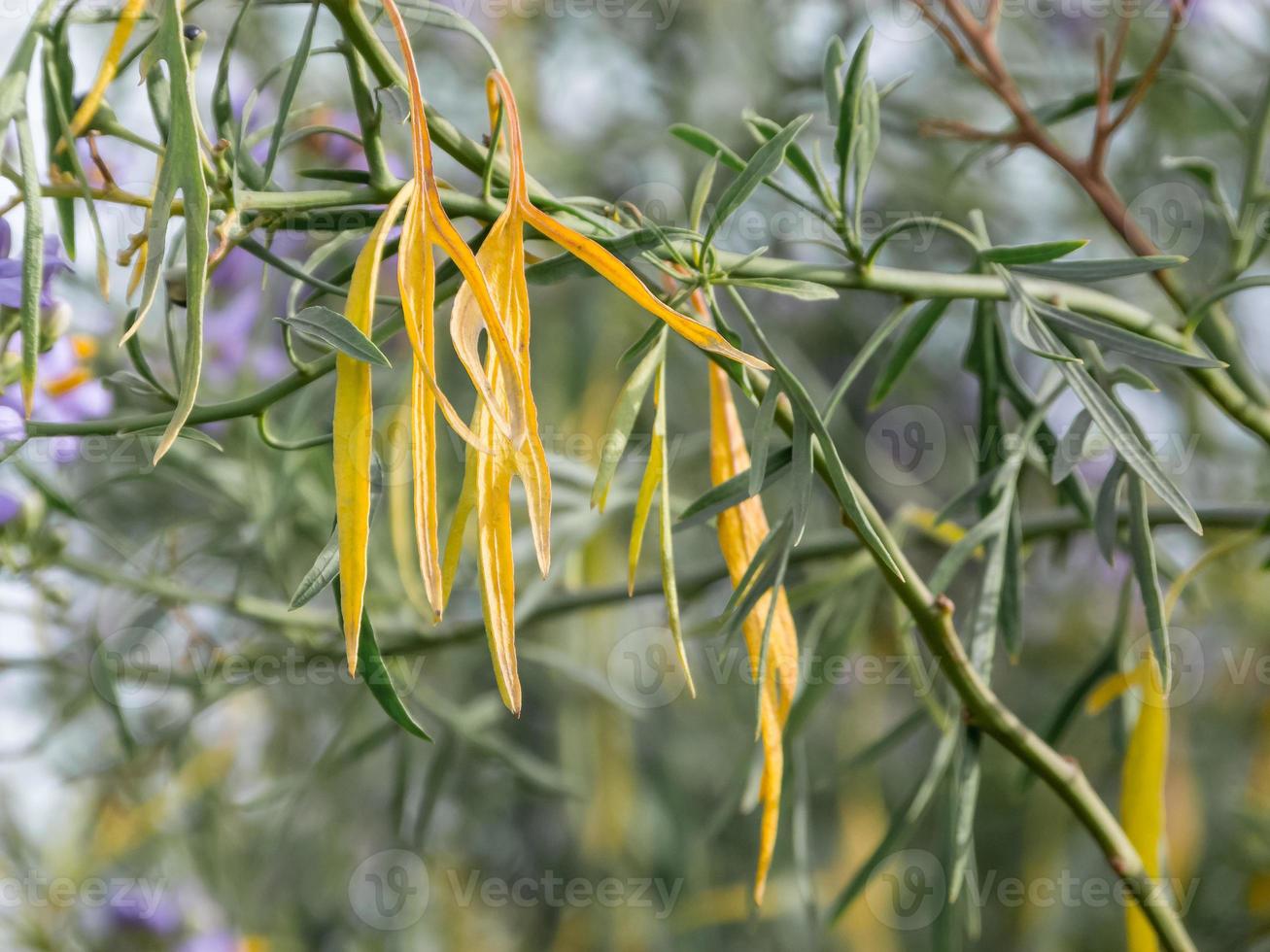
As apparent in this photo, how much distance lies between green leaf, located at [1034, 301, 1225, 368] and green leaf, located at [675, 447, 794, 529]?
101mm

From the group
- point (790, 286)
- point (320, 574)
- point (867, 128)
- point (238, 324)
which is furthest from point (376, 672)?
point (238, 324)

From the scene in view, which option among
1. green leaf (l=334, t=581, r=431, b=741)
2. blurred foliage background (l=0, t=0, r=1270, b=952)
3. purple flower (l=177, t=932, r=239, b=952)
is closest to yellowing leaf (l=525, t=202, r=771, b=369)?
green leaf (l=334, t=581, r=431, b=741)

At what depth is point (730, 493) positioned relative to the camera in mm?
382

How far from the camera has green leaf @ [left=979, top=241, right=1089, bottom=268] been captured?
0.38 meters

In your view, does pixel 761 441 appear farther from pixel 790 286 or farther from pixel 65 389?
pixel 65 389

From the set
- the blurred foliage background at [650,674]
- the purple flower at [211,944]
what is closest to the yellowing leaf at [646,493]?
the blurred foliage background at [650,674]

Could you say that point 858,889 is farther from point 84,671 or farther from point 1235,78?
point 1235,78

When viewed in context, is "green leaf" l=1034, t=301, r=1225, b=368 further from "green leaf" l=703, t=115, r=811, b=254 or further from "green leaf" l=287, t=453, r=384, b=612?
"green leaf" l=287, t=453, r=384, b=612

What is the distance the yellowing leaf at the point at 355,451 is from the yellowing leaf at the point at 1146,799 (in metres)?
0.34

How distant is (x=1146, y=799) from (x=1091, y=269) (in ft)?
0.74

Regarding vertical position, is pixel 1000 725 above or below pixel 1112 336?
below

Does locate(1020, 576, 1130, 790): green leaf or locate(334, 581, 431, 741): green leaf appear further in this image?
locate(1020, 576, 1130, 790): green leaf

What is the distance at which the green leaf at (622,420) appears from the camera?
13.4 inches

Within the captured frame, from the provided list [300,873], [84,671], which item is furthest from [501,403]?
[300,873]
